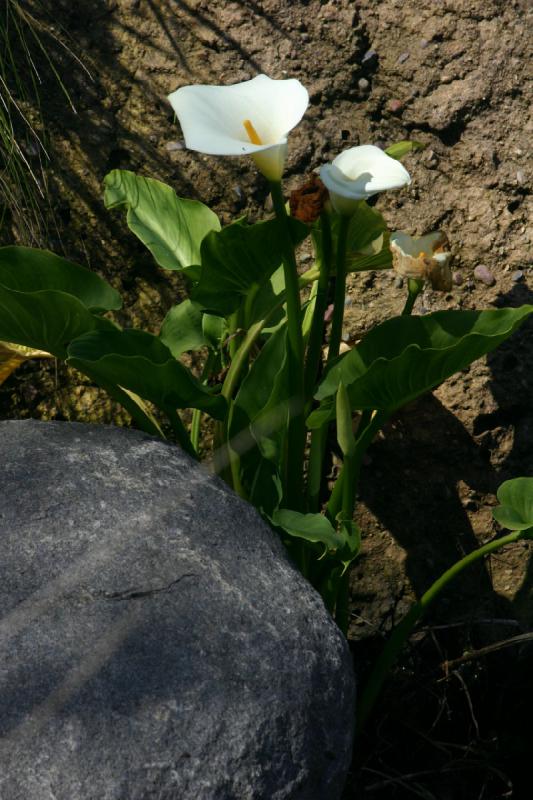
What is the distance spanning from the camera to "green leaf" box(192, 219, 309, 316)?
131cm

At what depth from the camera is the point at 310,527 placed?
128cm

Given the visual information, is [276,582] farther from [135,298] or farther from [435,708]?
[135,298]

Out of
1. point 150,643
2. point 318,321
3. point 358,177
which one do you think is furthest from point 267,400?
point 150,643

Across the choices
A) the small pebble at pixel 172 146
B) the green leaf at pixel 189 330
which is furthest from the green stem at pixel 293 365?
the small pebble at pixel 172 146

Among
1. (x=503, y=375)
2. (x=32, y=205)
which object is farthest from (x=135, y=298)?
(x=503, y=375)

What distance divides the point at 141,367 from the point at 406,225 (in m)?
0.79

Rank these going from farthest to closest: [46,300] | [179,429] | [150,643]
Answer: [179,429] < [46,300] < [150,643]

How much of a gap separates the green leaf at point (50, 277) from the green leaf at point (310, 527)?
0.42 meters

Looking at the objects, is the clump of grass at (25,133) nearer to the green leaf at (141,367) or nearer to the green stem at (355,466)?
the green leaf at (141,367)

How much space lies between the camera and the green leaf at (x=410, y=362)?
1312mm

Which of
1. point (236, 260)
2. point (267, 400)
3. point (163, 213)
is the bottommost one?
point (267, 400)

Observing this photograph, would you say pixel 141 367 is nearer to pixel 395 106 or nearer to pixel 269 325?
pixel 269 325

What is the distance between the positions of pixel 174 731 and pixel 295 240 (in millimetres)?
708

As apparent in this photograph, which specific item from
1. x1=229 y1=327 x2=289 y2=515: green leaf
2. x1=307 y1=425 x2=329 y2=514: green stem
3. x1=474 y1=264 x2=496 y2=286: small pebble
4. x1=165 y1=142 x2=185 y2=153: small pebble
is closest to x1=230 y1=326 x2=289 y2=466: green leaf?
x1=229 y1=327 x2=289 y2=515: green leaf
